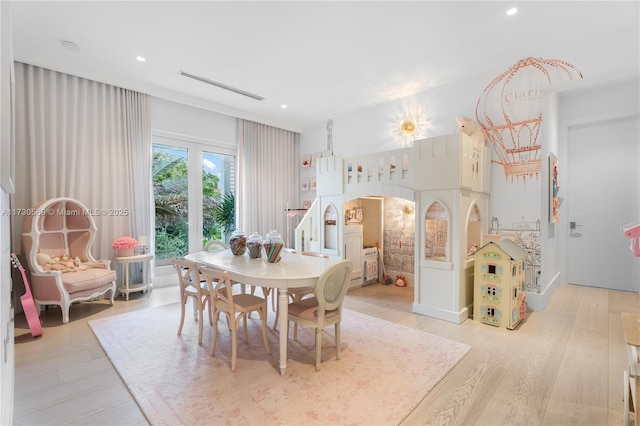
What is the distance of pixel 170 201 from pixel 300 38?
3354mm

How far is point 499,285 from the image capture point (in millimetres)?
3256

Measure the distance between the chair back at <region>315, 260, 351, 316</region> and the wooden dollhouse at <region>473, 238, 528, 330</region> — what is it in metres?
1.81

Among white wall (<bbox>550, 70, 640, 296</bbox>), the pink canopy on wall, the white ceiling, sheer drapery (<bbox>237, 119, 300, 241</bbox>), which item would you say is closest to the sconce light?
the white ceiling

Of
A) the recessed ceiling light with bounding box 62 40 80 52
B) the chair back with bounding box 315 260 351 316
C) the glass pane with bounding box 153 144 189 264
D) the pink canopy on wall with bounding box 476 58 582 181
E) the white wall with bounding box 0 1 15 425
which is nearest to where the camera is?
the white wall with bounding box 0 1 15 425

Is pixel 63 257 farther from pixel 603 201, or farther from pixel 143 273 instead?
pixel 603 201

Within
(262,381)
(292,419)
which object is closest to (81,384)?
(262,381)

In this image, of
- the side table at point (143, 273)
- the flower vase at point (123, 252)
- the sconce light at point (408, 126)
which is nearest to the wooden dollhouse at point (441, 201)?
the sconce light at point (408, 126)

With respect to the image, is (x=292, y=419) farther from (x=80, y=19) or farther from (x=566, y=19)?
(x=566, y=19)

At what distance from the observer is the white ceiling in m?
2.80

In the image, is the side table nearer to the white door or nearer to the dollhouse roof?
the dollhouse roof

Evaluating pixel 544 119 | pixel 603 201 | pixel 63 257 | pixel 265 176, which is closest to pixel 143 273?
pixel 63 257

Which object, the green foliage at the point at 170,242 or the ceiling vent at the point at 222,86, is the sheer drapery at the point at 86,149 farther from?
the ceiling vent at the point at 222,86

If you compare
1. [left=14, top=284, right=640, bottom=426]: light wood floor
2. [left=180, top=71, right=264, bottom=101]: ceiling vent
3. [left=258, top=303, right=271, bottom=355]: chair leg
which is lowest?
[left=14, top=284, right=640, bottom=426]: light wood floor

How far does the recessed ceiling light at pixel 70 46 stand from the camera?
3.33 metres
